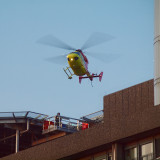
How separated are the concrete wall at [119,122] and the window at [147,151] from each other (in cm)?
112

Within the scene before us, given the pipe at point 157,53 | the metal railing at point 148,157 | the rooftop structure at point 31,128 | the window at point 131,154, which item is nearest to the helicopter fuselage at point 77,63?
the rooftop structure at point 31,128

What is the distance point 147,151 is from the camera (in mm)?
37750

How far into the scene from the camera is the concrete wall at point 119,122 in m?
37.3

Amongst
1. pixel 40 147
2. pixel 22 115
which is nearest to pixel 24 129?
pixel 22 115

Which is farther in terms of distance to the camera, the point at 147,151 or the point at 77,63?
the point at 77,63

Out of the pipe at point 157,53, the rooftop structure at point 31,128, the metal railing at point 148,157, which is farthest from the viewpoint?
the rooftop structure at point 31,128

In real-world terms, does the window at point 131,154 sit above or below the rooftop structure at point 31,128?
below

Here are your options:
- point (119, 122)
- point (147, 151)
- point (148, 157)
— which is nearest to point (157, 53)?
point (119, 122)

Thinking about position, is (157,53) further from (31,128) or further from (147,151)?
(31,128)

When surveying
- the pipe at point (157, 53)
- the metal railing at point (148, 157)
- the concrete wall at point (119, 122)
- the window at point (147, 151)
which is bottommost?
the metal railing at point (148, 157)

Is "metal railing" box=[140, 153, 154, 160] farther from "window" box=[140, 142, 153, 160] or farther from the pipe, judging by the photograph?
the pipe

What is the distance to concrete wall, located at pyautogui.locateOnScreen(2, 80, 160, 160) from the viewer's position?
122ft

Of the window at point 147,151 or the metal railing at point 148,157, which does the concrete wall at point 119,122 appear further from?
the metal railing at point 148,157

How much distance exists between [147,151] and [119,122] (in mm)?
2404
